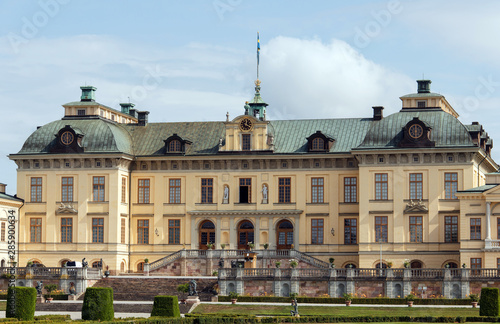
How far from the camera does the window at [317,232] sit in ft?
263

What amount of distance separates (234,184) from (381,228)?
36.7 feet

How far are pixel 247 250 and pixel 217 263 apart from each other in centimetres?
221

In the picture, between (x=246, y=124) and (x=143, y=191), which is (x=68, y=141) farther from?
(x=246, y=124)

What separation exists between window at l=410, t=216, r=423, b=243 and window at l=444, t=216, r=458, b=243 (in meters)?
1.68

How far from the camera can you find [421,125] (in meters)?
77.2

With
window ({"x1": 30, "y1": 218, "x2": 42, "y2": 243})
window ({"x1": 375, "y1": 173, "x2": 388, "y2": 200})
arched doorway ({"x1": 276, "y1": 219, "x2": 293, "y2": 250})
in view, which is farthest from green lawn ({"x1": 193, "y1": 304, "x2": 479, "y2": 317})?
window ({"x1": 30, "y1": 218, "x2": 42, "y2": 243})

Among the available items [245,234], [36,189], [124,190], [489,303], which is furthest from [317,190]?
[489,303]

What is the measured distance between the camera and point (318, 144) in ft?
265

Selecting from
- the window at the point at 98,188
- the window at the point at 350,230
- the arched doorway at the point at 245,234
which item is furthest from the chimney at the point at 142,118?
the window at the point at 350,230

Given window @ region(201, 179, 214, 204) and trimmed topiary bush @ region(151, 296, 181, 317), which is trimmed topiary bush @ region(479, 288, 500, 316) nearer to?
trimmed topiary bush @ region(151, 296, 181, 317)

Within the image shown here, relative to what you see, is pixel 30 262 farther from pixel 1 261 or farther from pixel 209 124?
pixel 209 124

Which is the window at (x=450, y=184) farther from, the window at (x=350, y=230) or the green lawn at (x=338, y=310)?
the green lawn at (x=338, y=310)

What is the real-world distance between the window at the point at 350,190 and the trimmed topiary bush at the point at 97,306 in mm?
30780

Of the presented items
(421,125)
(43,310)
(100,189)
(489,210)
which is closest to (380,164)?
(421,125)
